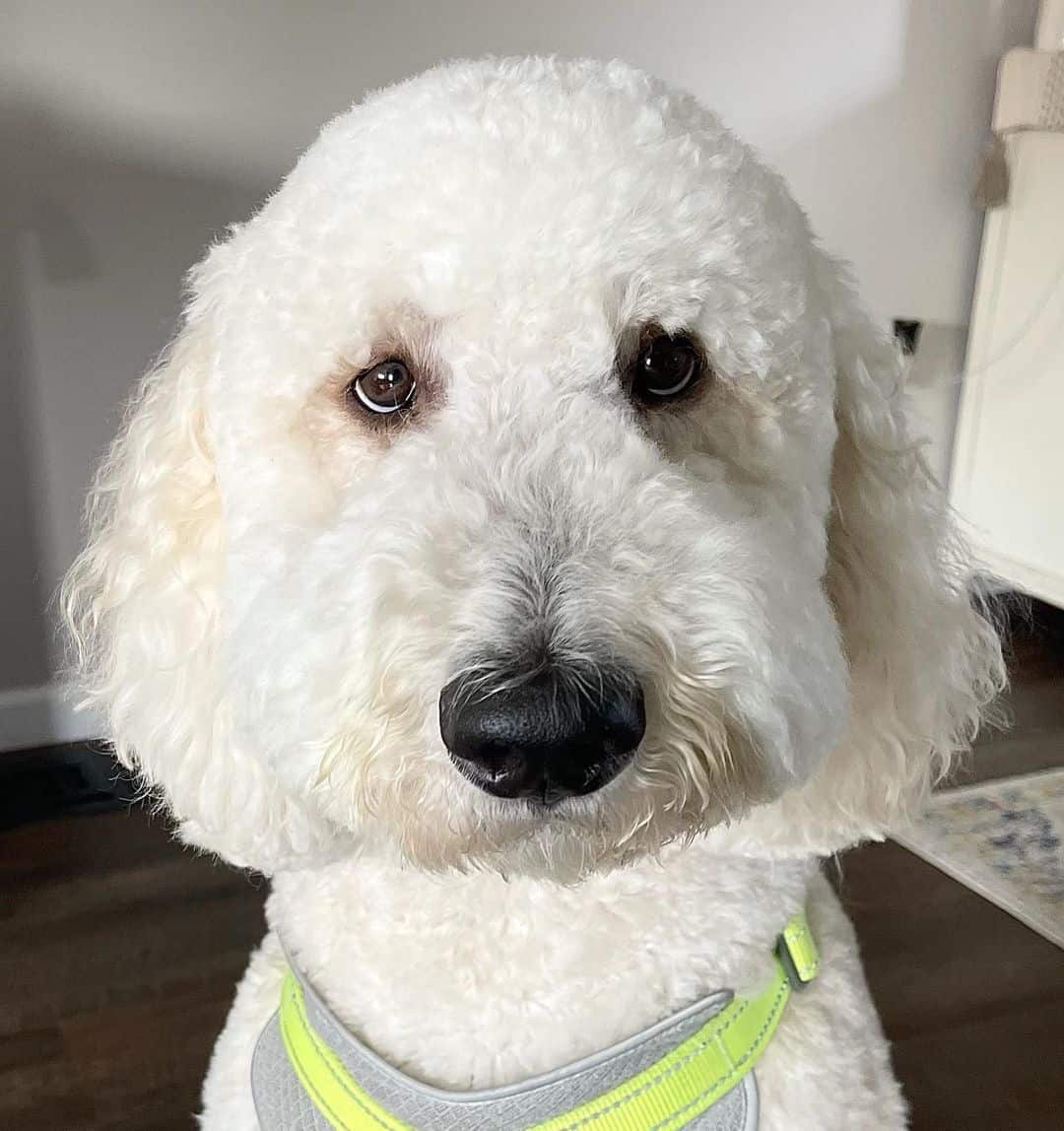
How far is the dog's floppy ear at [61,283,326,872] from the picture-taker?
741 mm

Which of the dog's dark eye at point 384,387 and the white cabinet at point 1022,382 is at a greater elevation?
the dog's dark eye at point 384,387

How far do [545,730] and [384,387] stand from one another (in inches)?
10.2

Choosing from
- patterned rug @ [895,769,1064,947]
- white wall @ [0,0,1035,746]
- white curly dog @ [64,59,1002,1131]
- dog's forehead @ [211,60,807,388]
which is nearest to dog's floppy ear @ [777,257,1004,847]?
white curly dog @ [64,59,1002,1131]

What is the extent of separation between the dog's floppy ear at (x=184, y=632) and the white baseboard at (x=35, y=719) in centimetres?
155

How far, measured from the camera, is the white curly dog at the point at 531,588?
0.55 m

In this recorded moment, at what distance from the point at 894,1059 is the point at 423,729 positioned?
4.35ft

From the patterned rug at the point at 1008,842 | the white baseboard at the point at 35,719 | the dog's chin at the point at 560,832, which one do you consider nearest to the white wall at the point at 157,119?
the white baseboard at the point at 35,719

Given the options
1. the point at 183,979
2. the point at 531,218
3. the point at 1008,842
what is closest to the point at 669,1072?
the point at 531,218

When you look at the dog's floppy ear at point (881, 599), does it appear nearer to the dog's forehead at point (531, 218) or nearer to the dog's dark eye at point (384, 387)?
the dog's forehead at point (531, 218)

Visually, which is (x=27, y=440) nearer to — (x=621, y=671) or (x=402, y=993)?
(x=402, y=993)

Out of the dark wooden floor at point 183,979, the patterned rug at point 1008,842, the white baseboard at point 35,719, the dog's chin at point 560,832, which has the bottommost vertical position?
the dark wooden floor at point 183,979

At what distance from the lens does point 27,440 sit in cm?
212

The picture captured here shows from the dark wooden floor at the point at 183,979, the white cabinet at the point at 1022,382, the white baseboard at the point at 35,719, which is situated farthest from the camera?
the white cabinet at the point at 1022,382

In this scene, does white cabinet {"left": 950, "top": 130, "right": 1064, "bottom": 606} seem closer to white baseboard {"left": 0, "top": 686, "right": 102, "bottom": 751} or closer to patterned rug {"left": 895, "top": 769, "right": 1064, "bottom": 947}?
patterned rug {"left": 895, "top": 769, "right": 1064, "bottom": 947}
